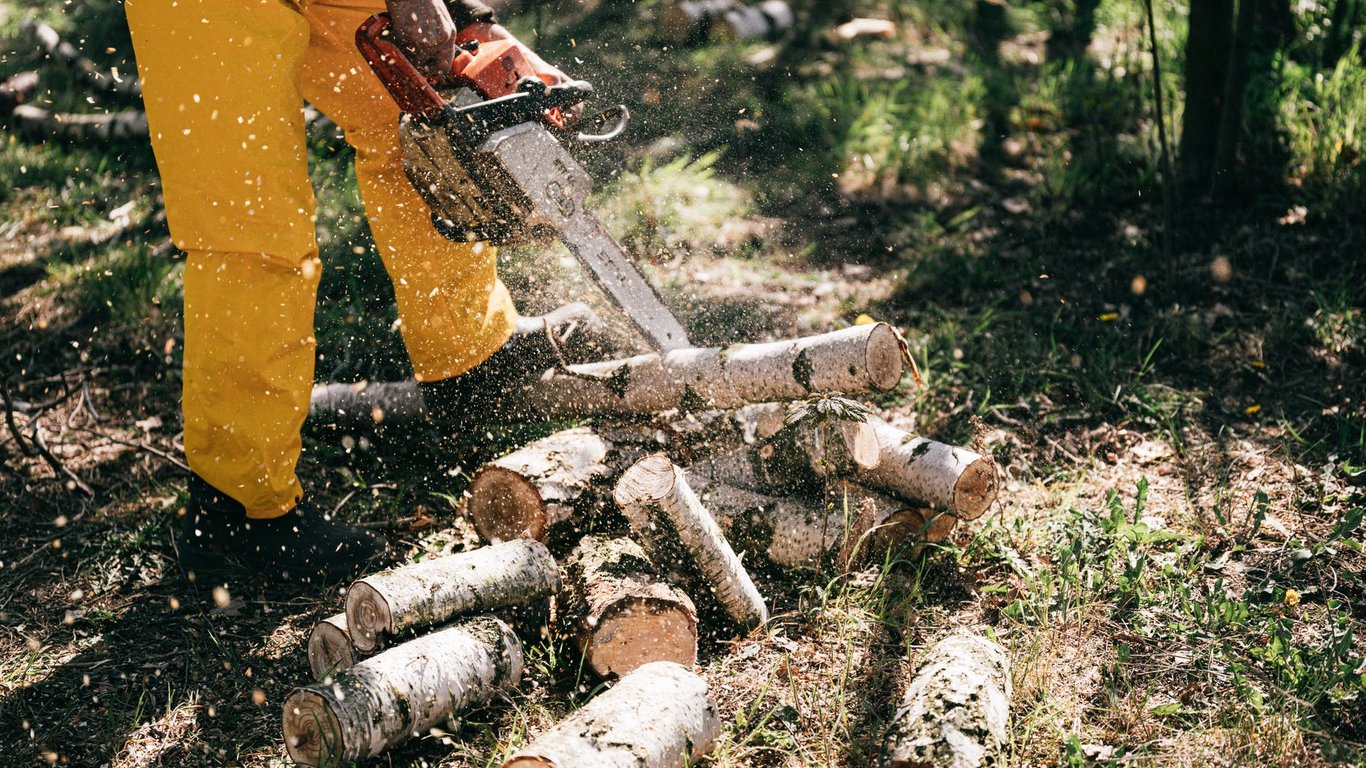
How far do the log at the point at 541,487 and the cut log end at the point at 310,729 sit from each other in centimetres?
71

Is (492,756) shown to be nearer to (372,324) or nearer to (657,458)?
(657,458)

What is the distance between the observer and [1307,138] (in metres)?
3.99

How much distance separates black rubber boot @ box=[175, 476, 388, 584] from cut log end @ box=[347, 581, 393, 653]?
49 centimetres

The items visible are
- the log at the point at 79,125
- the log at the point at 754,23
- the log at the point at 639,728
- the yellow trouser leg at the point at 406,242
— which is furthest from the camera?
the log at the point at 754,23

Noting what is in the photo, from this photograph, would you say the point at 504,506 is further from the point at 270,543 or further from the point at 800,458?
the point at 800,458

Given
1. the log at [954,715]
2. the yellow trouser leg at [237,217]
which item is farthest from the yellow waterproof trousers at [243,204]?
the log at [954,715]

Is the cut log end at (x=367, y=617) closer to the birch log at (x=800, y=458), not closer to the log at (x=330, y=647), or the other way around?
the log at (x=330, y=647)

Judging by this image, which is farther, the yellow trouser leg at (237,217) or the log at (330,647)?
the yellow trouser leg at (237,217)

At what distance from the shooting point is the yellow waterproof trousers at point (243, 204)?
2.37 metres

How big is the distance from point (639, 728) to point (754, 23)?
481 cm

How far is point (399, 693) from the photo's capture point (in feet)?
6.66

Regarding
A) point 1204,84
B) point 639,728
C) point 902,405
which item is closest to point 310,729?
point 639,728

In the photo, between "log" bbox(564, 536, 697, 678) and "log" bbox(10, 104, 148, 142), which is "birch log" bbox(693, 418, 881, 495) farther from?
"log" bbox(10, 104, 148, 142)

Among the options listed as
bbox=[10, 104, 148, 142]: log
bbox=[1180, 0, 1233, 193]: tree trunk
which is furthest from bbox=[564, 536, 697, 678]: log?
bbox=[10, 104, 148, 142]: log
